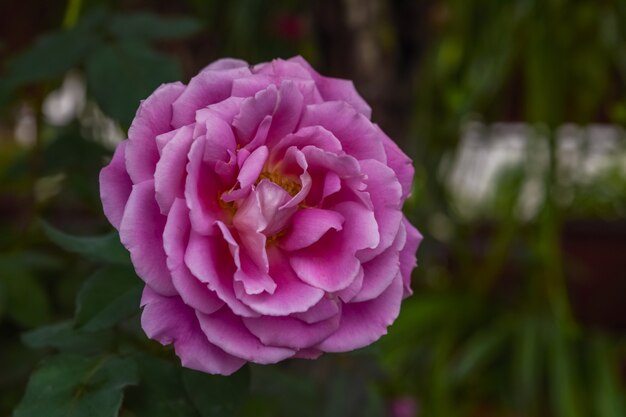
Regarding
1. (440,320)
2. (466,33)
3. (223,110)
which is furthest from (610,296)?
(223,110)

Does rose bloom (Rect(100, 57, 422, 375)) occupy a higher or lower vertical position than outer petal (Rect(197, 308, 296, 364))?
higher

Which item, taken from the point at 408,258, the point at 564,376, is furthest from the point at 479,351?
the point at 408,258

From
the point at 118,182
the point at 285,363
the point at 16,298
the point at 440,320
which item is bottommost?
the point at 440,320

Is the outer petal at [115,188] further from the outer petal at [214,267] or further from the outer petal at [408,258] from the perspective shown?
the outer petal at [408,258]

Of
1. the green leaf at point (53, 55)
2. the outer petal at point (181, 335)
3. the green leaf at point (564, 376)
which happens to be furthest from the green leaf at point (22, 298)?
the green leaf at point (564, 376)

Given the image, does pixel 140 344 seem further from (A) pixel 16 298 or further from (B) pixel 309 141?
(B) pixel 309 141

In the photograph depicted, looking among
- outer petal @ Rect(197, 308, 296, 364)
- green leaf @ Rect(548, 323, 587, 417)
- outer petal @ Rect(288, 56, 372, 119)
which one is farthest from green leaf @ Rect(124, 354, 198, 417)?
green leaf @ Rect(548, 323, 587, 417)

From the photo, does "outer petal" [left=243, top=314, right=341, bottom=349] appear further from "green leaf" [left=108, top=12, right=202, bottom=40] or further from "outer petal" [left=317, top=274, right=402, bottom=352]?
"green leaf" [left=108, top=12, right=202, bottom=40]
